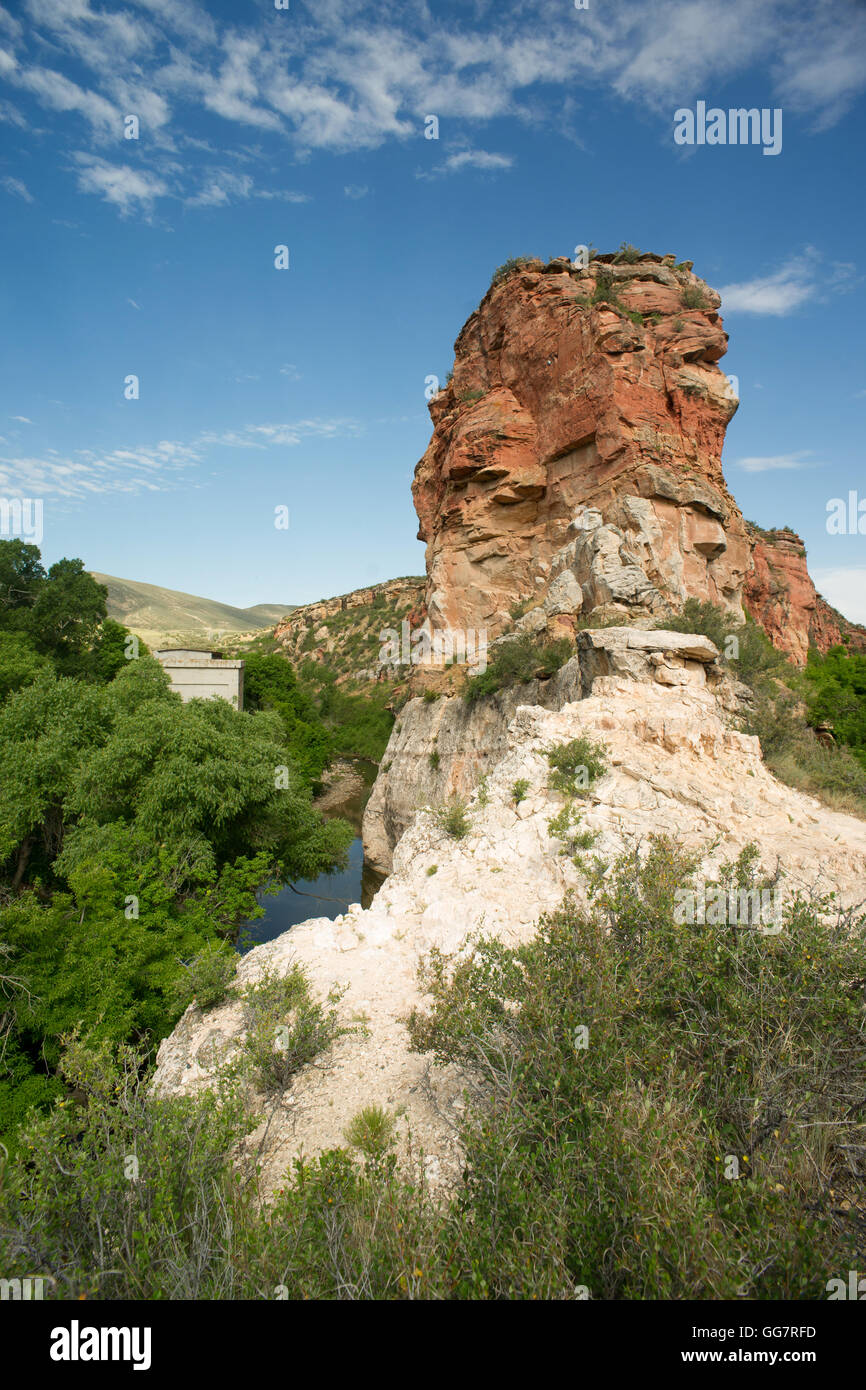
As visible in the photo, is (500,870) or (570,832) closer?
(500,870)

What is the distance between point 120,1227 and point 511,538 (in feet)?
67.7

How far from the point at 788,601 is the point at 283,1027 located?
4008 cm

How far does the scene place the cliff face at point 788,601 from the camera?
102ft

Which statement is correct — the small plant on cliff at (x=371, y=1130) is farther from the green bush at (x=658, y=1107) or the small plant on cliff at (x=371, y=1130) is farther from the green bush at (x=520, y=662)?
the green bush at (x=520, y=662)

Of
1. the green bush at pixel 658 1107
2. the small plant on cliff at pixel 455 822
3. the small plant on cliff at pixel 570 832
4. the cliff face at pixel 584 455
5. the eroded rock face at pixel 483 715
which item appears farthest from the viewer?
the cliff face at pixel 584 455

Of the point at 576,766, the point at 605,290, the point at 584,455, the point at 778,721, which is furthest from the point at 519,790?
the point at 605,290

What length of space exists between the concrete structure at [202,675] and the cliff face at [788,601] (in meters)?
24.8

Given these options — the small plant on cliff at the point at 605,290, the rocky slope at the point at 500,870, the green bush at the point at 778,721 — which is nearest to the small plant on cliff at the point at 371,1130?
the rocky slope at the point at 500,870

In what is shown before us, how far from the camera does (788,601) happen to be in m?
36.4

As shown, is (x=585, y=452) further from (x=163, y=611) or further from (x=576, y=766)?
(x=163, y=611)

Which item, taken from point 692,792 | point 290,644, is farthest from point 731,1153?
point 290,644

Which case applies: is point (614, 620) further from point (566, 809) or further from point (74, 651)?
point (74, 651)

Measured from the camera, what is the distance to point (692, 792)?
7.62 m

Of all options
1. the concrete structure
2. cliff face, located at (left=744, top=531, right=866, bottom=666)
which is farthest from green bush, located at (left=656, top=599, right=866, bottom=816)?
the concrete structure
